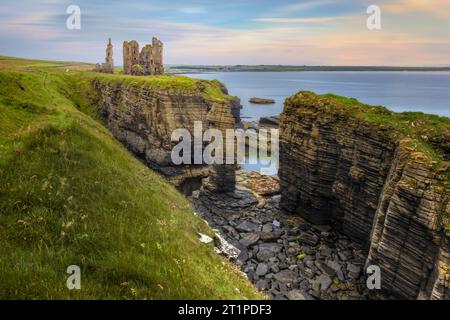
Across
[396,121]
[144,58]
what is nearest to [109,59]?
[144,58]

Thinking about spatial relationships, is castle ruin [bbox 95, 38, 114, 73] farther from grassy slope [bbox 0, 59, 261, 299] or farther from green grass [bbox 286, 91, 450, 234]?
grassy slope [bbox 0, 59, 261, 299]

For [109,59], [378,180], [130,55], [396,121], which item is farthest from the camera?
[109,59]

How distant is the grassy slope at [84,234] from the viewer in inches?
329

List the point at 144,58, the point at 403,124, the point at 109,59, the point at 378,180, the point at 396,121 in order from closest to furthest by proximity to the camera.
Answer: the point at 403,124 → the point at 378,180 → the point at 396,121 → the point at 144,58 → the point at 109,59

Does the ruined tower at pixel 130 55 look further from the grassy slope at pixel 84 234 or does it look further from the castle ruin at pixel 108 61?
the grassy slope at pixel 84 234

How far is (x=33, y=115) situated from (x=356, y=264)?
33.7 m

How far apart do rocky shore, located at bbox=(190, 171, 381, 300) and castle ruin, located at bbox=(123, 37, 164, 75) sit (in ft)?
217

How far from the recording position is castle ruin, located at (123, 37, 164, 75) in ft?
351

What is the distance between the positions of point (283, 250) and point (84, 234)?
31549 millimetres

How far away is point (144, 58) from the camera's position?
10962 cm

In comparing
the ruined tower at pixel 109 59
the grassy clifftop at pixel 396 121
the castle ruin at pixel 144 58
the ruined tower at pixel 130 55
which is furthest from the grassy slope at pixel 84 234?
the ruined tower at pixel 109 59

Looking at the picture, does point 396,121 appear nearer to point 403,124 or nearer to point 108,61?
point 403,124

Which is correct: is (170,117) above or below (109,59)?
below

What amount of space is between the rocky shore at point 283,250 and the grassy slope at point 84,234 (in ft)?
33.8
